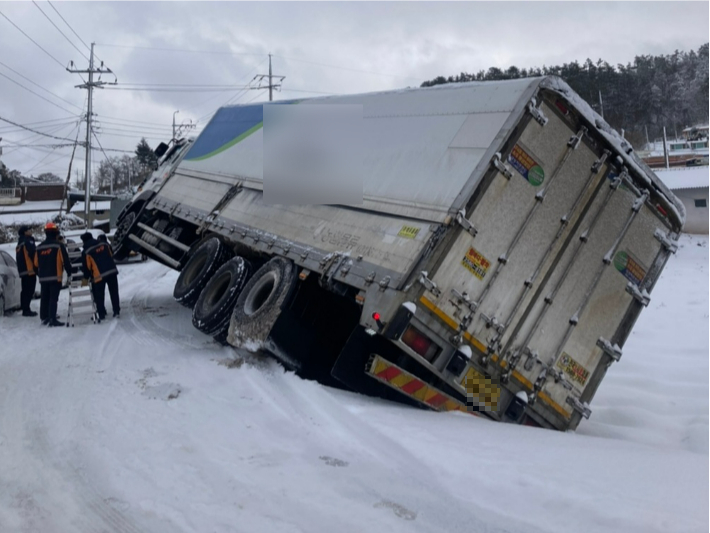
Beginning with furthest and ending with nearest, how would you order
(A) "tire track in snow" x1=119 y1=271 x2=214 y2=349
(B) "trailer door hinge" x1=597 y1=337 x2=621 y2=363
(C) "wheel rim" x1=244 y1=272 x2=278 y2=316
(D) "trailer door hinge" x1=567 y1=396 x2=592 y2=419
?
1. (A) "tire track in snow" x1=119 y1=271 x2=214 y2=349
2. (C) "wheel rim" x1=244 y1=272 x2=278 y2=316
3. (B) "trailer door hinge" x1=597 y1=337 x2=621 y2=363
4. (D) "trailer door hinge" x1=567 y1=396 x2=592 y2=419

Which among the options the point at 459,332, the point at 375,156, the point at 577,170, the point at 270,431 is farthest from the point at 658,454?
the point at 375,156

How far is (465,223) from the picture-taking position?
17.4ft

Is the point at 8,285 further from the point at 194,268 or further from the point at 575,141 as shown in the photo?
the point at 575,141

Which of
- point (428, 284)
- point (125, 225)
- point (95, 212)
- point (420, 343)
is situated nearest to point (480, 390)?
point (420, 343)

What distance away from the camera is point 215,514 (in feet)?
11.5

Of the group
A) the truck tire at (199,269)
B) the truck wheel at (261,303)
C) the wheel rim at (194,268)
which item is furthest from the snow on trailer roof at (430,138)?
the wheel rim at (194,268)

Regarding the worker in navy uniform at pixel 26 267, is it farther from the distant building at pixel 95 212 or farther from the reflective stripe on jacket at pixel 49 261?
the distant building at pixel 95 212

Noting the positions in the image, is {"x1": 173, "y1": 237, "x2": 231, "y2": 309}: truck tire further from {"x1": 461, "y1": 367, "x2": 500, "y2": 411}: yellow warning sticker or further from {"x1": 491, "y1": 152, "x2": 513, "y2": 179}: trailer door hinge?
{"x1": 491, "y1": 152, "x2": 513, "y2": 179}: trailer door hinge

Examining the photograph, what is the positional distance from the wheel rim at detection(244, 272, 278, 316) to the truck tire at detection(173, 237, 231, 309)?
1466mm

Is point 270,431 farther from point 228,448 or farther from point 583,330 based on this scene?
point 583,330

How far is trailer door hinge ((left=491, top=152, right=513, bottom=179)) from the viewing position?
538 cm

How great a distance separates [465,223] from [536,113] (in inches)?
45.2

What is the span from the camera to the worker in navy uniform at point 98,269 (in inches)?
357

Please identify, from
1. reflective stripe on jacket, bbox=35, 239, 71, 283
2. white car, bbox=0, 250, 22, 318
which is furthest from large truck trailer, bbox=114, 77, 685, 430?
white car, bbox=0, 250, 22, 318
